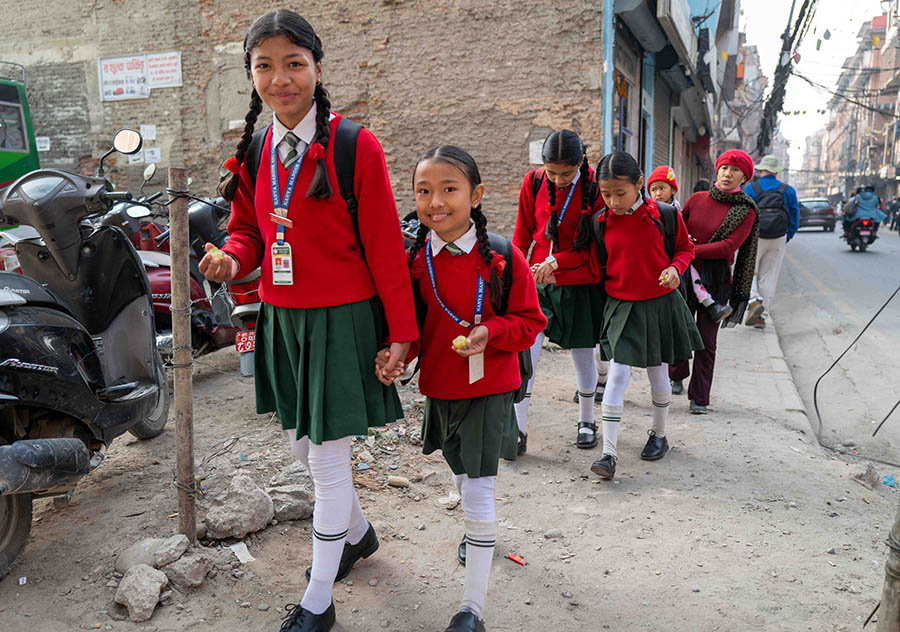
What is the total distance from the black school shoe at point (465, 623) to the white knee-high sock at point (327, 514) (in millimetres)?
422

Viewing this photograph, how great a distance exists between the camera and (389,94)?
8.90 m

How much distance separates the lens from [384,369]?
2.06m

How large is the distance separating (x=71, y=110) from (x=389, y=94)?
5.74 meters

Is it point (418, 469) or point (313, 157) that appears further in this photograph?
point (418, 469)

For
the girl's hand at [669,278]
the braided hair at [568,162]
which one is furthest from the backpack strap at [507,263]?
the girl's hand at [669,278]

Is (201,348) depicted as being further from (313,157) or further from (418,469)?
(313,157)

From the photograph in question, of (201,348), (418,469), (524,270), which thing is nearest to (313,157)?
(524,270)

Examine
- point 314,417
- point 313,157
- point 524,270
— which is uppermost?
point 313,157

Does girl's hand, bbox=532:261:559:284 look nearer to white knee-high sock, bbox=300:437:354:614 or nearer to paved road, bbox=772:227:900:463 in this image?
white knee-high sock, bbox=300:437:354:614

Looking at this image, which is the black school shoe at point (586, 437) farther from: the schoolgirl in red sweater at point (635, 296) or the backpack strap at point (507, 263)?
the backpack strap at point (507, 263)

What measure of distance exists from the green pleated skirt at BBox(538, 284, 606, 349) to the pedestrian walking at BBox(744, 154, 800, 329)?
14.8 feet

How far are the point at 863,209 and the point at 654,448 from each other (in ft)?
57.2

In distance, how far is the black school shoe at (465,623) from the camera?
7.12ft

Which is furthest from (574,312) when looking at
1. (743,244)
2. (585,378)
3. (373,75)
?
(373,75)
